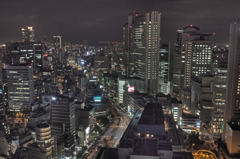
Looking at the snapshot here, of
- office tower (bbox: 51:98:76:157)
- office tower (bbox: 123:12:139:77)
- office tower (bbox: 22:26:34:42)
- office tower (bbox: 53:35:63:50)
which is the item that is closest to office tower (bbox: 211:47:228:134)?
office tower (bbox: 51:98:76:157)

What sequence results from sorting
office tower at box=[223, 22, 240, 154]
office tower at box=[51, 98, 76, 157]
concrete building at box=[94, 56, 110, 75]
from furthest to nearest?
concrete building at box=[94, 56, 110, 75], office tower at box=[51, 98, 76, 157], office tower at box=[223, 22, 240, 154]

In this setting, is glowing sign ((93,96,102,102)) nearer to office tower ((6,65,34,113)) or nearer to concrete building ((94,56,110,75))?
office tower ((6,65,34,113))

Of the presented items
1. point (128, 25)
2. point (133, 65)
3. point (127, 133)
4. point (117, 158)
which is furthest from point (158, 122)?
point (128, 25)

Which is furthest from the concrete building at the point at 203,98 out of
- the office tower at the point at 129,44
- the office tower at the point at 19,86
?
the office tower at the point at 19,86

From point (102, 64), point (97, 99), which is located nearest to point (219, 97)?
point (97, 99)

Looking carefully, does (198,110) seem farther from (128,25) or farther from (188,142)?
(128,25)
